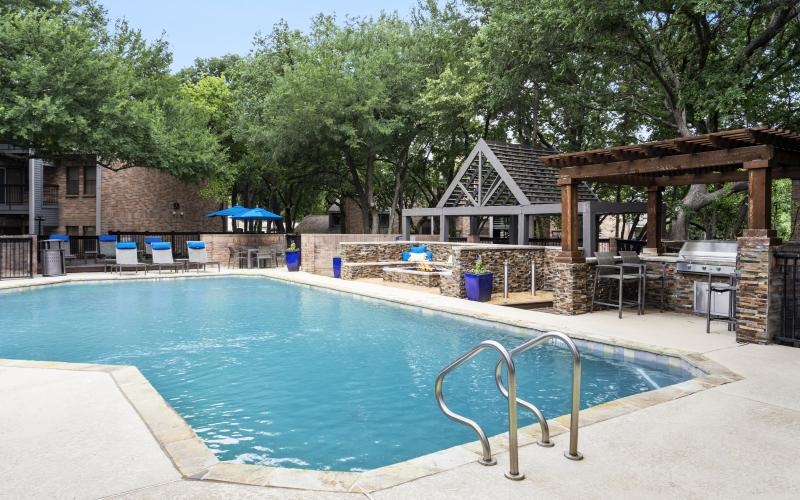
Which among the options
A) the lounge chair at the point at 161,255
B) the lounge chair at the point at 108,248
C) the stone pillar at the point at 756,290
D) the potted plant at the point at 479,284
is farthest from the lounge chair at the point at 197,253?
the stone pillar at the point at 756,290

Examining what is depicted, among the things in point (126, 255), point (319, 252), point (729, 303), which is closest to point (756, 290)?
point (729, 303)

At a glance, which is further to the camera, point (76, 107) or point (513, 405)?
point (76, 107)

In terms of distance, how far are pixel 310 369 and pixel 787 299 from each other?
274 inches

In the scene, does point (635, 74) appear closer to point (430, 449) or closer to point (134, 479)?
point (430, 449)

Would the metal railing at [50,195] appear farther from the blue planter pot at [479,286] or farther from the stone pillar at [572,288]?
the stone pillar at [572,288]

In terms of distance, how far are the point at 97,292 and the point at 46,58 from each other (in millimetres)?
9072

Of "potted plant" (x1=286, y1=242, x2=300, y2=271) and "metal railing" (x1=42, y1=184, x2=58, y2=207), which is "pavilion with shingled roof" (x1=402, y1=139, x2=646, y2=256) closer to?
"potted plant" (x1=286, y1=242, x2=300, y2=271)

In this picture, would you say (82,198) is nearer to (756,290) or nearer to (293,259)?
(293,259)

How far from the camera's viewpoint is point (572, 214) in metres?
11.4

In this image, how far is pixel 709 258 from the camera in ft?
33.0

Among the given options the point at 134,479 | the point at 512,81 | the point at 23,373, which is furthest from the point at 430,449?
the point at 512,81

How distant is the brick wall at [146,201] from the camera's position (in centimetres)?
2756

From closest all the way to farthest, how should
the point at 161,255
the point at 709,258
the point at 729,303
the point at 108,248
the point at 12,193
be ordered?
the point at 729,303 < the point at 709,258 < the point at 161,255 < the point at 108,248 < the point at 12,193

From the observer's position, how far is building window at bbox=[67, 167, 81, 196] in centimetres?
2780
